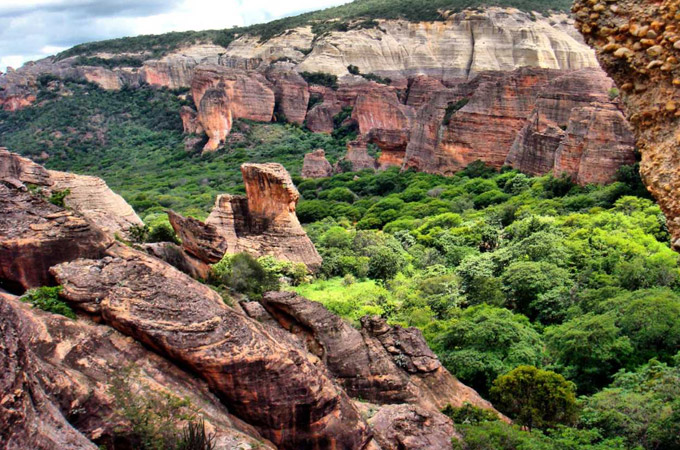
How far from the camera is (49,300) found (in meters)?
8.02

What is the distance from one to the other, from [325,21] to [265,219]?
81.9 metres

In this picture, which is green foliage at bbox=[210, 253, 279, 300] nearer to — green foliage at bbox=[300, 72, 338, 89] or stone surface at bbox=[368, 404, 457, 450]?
stone surface at bbox=[368, 404, 457, 450]

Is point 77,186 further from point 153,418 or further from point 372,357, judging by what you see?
point 153,418

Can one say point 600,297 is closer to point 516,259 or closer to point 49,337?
point 516,259

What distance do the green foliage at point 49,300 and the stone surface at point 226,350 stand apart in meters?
0.13

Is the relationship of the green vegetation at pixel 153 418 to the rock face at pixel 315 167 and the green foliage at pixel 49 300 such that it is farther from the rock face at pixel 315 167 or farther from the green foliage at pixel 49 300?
the rock face at pixel 315 167

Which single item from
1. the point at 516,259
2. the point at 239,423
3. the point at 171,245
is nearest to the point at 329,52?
the point at 516,259

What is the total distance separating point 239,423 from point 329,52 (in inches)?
3086

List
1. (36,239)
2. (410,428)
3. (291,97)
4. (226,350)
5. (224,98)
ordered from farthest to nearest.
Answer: (291,97)
(224,98)
(410,428)
(36,239)
(226,350)

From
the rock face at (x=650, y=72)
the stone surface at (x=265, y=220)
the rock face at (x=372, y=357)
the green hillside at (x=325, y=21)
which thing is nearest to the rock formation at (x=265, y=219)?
the stone surface at (x=265, y=220)

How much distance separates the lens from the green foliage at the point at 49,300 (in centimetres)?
790

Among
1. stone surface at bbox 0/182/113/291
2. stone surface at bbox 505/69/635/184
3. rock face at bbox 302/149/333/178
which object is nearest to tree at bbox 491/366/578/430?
stone surface at bbox 0/182/113/291

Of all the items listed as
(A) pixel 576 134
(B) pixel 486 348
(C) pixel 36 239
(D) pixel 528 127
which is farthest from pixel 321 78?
(C) pixel 36 239

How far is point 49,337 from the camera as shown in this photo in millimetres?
7336
